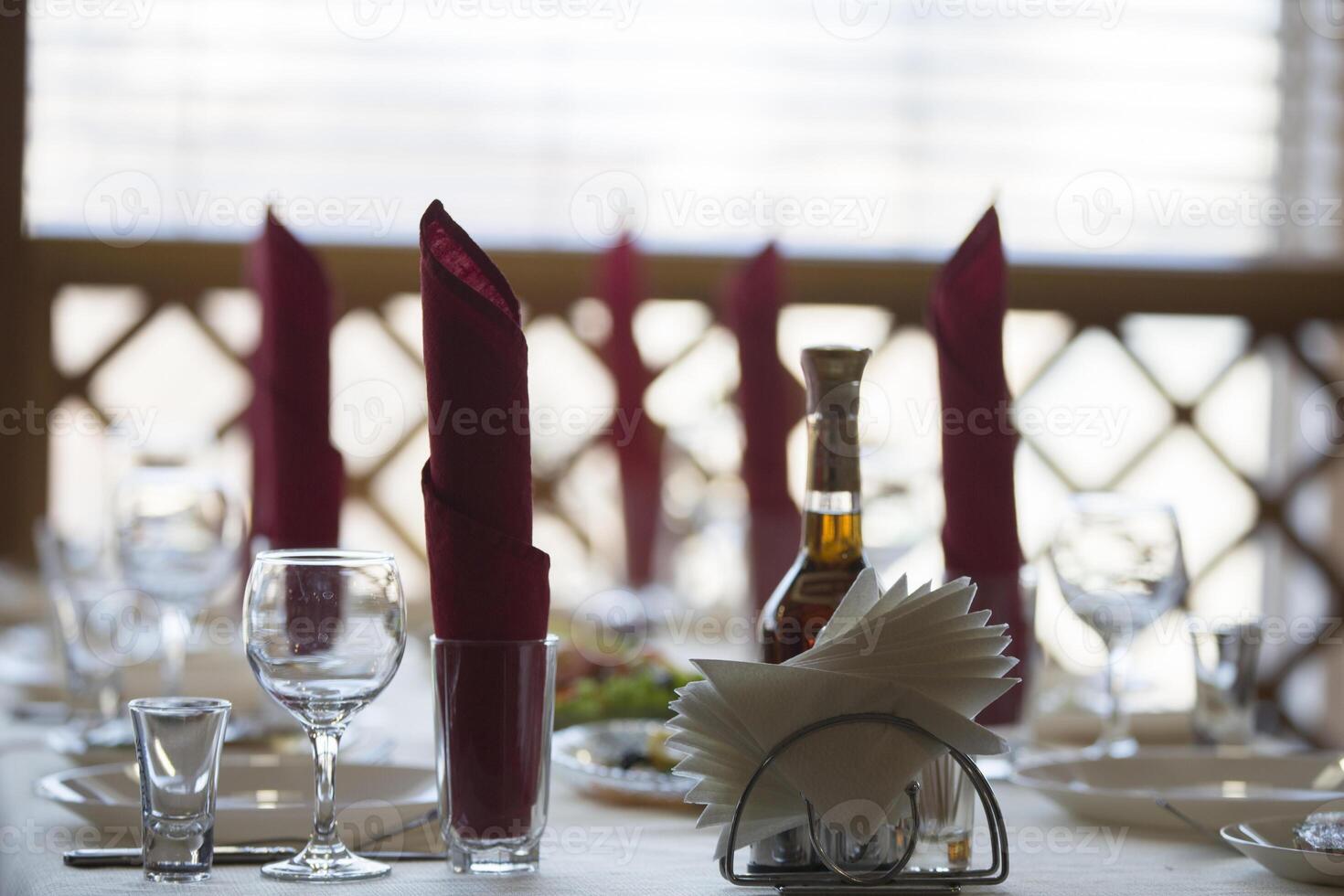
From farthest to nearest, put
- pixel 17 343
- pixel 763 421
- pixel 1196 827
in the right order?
pixel 17 343
pixel 763 421
pixel 1196 827

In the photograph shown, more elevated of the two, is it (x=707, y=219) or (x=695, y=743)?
(x=707, y=219)

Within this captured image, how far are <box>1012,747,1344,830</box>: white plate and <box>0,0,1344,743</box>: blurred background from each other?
4.68 ft

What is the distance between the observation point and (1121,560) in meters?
1.01

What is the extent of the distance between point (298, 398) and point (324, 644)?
460mm

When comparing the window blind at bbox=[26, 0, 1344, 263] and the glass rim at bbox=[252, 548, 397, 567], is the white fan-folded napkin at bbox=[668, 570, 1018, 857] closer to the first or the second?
the glass rim at bbox=[252, 548, 397, 567]

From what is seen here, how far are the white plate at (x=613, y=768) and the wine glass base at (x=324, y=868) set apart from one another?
0.61 feet

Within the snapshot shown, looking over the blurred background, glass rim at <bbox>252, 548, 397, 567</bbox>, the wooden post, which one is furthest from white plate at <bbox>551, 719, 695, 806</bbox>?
the wooden post

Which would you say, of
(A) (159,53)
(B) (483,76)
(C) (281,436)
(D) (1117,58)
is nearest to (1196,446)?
(D) (1117,58)

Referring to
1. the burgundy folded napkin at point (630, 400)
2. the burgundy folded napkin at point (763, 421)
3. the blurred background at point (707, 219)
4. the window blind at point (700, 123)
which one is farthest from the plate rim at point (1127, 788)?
the window blind at point (700, 123)

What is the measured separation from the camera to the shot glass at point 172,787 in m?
0.64

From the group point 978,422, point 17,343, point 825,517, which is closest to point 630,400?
point 17,343

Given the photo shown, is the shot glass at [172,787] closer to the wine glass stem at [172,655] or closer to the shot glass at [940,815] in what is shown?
the shot glass at [940,815]

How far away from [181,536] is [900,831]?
0.66 metres

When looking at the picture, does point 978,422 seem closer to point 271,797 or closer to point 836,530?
point 836,530
